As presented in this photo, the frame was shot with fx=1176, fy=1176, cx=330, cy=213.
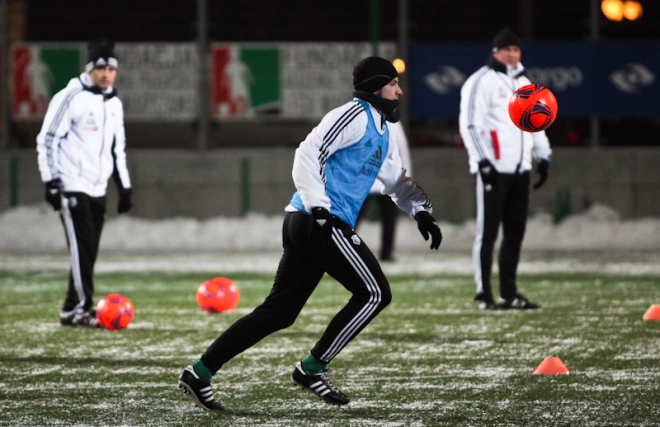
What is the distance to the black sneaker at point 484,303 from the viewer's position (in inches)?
397

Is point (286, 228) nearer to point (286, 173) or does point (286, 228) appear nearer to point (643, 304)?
point (643, 304)

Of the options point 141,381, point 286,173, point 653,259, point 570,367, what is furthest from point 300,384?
point 286,173

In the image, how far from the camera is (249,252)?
1612 cm

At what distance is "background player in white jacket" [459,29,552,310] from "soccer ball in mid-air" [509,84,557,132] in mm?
1219

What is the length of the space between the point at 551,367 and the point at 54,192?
4.10 meters

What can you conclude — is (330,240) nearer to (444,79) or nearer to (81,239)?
(81,239)

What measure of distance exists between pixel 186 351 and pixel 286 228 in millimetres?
2305

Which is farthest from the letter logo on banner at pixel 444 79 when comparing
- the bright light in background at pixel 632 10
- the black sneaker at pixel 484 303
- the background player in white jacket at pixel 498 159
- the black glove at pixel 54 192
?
the black glove at pixel 54 192

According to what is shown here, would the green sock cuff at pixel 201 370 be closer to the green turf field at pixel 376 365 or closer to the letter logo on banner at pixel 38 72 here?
the green turf field at pixel 376 365

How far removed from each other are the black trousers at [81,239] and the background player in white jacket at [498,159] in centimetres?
314

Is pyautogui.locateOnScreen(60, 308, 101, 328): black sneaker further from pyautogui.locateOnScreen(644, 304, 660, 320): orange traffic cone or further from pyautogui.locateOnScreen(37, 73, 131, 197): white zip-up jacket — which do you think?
pyautogui.locateOnScreen(644, 304, 660, 320): orange traffic cone

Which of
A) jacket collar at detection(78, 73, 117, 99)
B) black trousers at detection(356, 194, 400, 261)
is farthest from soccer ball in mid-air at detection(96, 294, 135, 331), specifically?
black trousers at detection(356, 194, 400, 261)

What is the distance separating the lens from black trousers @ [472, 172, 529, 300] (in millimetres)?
Answer: 10031

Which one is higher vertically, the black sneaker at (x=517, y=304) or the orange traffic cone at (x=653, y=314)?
the orange traffic cone at (x=653, y=314)
